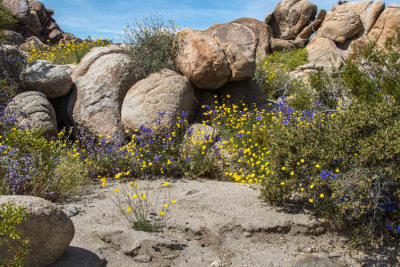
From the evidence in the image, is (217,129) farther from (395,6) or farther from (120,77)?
(395,6)

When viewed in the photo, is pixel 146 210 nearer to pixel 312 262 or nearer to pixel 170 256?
pixel 170 256

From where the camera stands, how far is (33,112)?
704 cm

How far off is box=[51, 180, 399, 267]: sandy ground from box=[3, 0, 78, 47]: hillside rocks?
18.8 m

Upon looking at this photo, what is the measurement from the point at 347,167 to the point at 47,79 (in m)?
6.09

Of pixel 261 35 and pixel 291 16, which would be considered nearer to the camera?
pixel 261 35

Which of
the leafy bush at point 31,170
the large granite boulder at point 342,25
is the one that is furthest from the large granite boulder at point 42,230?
the large granite boulder at point 342,25

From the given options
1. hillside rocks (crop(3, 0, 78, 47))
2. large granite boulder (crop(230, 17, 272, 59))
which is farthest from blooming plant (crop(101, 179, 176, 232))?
hillside rocks (crop(3, 0, 78, 47))

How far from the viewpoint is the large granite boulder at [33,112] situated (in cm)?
690

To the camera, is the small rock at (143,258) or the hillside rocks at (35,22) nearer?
the small rock at (143,258)

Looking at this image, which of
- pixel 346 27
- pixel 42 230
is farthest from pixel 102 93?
pixel 346 27

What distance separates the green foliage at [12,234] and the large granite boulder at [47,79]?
5228mm

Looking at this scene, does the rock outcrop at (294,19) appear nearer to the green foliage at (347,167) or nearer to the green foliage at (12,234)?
the green foliage at (347,167)

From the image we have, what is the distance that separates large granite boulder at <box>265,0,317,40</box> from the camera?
18297mm

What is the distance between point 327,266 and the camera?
3.57 meters
